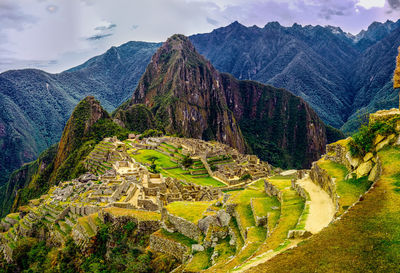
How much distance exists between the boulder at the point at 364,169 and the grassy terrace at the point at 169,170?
1571 inches

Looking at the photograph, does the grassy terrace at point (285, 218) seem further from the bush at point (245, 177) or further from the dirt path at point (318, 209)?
the bush at point (245, 177)

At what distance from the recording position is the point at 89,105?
132 meters

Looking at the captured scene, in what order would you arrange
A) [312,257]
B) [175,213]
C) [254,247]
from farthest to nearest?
[175,213] → [254,247] → [312,257]

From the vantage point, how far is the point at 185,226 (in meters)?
18.2

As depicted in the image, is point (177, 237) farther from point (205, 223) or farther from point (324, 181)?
point (324, 181)

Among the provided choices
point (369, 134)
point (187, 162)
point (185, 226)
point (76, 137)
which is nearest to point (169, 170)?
point (187, 162)

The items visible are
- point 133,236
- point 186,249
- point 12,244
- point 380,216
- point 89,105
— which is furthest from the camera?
point 89,105

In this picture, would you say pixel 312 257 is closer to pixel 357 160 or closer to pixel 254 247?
pixel 254 247

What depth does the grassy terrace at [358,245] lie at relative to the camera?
27.5 ft

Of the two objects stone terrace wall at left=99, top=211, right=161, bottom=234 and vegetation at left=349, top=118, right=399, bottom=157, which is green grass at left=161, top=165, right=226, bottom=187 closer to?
stone terrace wall at left=99, top=211, right=161, bottom=234

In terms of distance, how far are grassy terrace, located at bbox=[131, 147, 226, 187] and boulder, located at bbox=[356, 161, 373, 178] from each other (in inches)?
1571

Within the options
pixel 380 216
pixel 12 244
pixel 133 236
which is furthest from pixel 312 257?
pixel 12 244

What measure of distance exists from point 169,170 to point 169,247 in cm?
4839

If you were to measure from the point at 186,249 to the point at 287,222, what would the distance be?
551 cm
